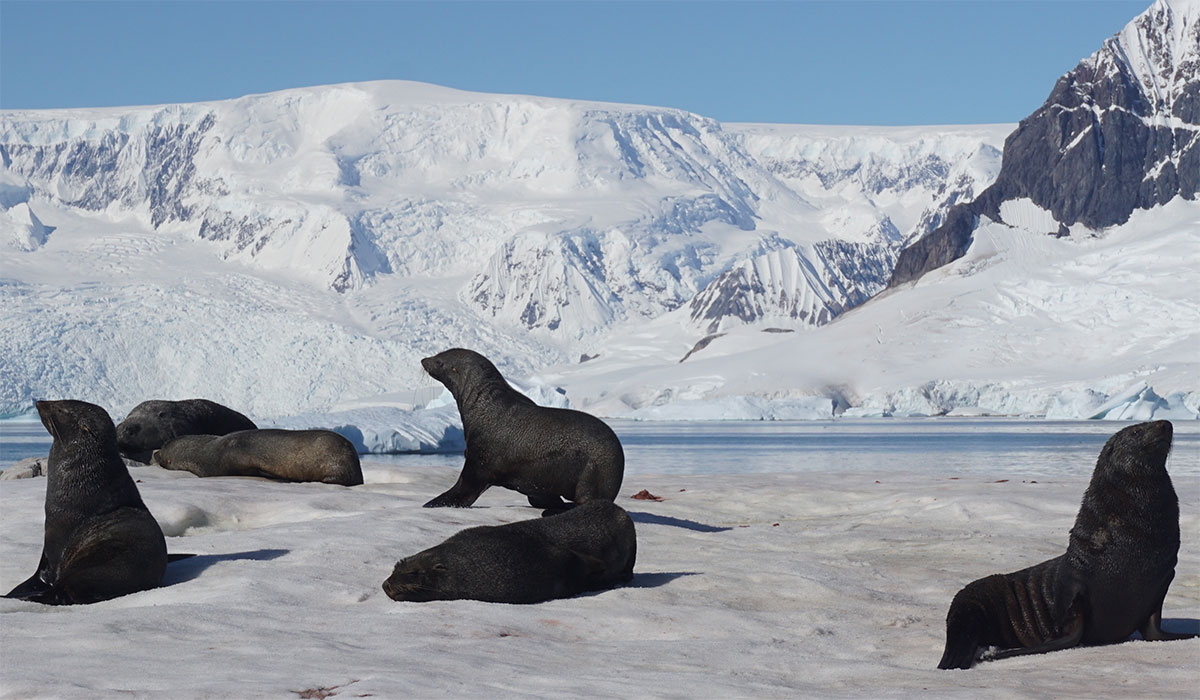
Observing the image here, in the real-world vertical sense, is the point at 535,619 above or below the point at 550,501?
below

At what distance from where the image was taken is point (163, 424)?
16.8 m

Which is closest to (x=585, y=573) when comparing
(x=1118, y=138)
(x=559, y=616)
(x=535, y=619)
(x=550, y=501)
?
(x=559, y=616)

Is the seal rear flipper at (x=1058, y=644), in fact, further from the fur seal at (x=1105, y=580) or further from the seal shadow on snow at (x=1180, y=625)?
the seal shadow on snow at (x=1180, y=625)

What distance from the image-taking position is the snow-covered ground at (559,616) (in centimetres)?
553

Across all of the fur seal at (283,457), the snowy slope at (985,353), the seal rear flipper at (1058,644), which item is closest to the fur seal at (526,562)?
the seal rear flipper at (1058,644)

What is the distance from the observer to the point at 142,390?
9844cm

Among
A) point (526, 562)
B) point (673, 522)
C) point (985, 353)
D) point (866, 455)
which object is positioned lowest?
point (866, 455)

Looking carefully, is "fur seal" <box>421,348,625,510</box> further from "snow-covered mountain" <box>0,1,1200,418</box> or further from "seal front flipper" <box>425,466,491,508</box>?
"snow-covered mountain" <box>0,1,1200,418</box>

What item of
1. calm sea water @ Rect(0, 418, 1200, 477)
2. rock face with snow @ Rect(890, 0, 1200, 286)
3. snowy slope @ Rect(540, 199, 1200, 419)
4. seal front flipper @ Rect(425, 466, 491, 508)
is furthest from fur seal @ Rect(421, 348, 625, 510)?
rock face with snow @ Rect(890, 0, 1200, 286)

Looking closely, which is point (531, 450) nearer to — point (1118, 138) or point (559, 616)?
point (559, 616)

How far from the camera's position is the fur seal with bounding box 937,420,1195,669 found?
6656mm

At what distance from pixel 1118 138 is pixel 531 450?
164 metres

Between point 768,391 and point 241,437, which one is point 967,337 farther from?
point 241,437

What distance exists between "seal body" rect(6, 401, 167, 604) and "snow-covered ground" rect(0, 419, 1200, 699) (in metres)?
0.28
